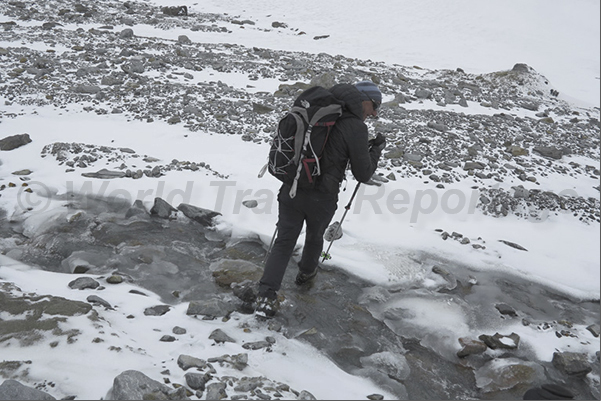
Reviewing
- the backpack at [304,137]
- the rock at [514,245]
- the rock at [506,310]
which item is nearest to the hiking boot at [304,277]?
the backpack at [304,137]

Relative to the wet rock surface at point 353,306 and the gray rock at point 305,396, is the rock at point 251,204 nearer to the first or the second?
the wet rock surface at point 353,306

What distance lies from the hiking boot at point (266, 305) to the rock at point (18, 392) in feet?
6.48

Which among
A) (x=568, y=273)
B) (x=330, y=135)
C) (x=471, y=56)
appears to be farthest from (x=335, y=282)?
(x=471, y=56)

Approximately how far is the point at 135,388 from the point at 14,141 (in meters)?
7.12

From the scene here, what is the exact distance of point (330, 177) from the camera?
4.11 m

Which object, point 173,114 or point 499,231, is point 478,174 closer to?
point 499,231

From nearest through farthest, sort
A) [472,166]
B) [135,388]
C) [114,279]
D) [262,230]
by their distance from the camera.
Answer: [135,388], [114,279], [262,230], [472,166]

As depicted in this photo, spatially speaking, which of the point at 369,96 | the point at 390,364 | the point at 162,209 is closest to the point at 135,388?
the point at 390,364

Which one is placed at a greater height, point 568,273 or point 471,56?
point 471,56

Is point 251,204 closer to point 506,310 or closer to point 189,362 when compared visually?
point 189,362

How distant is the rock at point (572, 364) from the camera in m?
4.18

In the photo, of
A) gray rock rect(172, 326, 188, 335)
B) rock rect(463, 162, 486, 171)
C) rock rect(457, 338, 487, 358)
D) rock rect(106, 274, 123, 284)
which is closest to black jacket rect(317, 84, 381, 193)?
gray rock rect(172, 326, 188, 335)

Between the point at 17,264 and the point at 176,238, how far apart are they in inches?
74.7

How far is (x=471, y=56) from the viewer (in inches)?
1047
